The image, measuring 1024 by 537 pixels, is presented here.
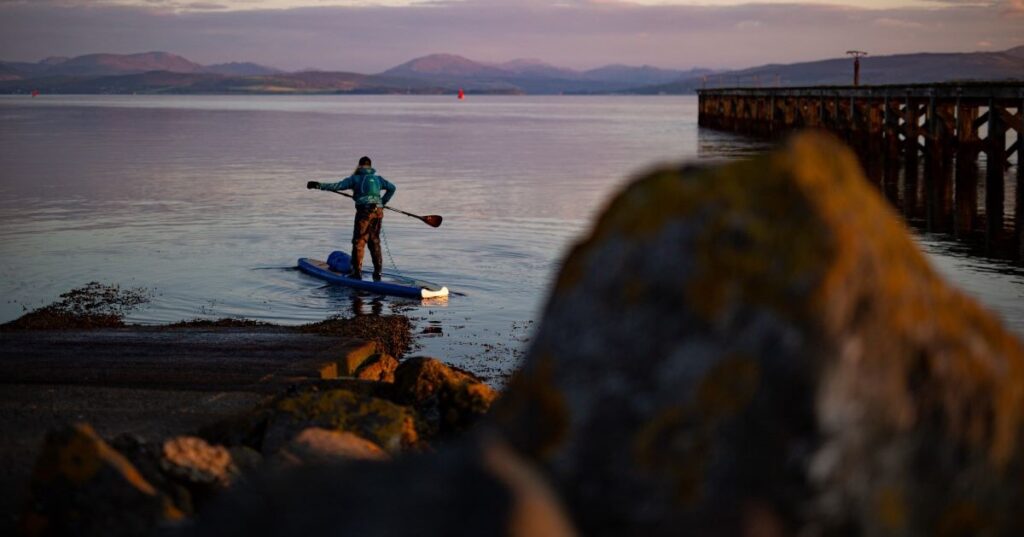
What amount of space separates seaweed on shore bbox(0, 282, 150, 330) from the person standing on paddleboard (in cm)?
317

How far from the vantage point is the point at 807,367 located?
334 cm

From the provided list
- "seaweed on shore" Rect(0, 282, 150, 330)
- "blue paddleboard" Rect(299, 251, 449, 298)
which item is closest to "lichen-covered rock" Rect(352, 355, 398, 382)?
"seaweed on shore" Rect(0, 282, 150, 330)

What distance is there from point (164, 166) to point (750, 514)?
149ft

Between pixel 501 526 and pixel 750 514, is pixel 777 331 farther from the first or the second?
pixel 501 526

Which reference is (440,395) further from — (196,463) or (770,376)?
(770,376)

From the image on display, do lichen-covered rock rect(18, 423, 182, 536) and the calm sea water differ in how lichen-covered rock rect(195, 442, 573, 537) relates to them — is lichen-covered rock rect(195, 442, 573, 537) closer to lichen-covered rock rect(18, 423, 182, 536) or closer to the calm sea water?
lichen-covered rock rect(18, 423, 182, 536)

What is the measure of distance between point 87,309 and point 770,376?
14162 millimetres

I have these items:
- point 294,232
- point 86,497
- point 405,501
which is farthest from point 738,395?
point 294,232

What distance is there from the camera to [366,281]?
18.0m

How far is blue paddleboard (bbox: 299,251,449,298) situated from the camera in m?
17.3

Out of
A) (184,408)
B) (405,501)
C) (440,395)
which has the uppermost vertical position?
(405,501)

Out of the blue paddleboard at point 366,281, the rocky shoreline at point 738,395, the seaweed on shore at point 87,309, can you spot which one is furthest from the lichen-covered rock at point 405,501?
the blue paddleboard at point 366,281

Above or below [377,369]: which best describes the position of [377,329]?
below

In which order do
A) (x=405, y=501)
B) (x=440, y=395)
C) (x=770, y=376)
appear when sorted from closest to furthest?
(x=405, y=501) → (x=770, y=376) → (x=440, y=395)
